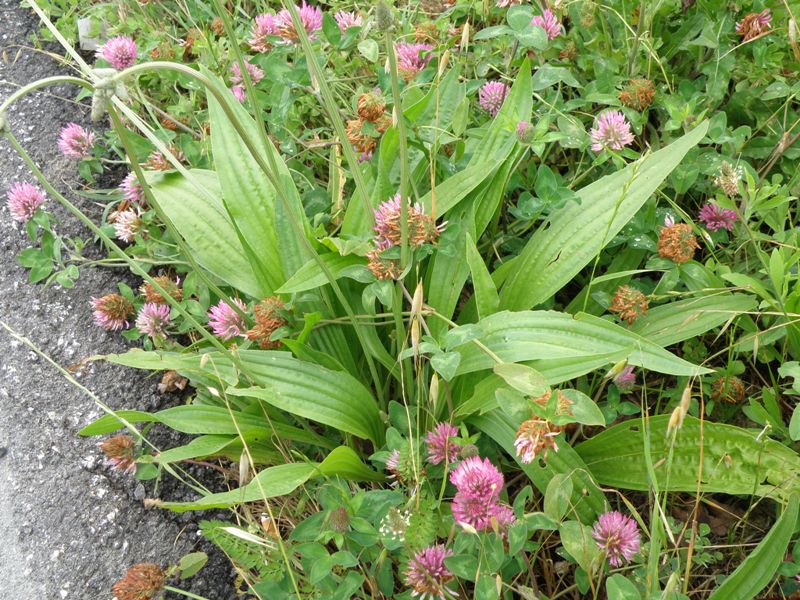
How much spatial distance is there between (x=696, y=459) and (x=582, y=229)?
1.62 feet

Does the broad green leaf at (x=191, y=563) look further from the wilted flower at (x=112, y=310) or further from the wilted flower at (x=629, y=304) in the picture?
the wilted flower at (x=629, y=304)

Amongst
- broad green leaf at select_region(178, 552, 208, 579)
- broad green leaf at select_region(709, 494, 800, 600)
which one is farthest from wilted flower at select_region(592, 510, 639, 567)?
broad green leaf at select_region(178, 552, 208, 579)

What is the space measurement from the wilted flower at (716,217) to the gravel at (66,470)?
4.17ft

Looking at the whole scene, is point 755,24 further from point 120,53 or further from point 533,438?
point 120,53

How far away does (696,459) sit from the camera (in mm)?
1370

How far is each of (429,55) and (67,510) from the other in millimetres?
1368

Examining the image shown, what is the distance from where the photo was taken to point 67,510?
5.32 ft

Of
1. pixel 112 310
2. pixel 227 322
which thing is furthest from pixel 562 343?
pixel 112 310

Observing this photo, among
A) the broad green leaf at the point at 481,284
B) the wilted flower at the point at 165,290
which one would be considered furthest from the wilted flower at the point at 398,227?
the wilted flower at the point at 165,290

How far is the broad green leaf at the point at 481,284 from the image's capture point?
140 centimetres

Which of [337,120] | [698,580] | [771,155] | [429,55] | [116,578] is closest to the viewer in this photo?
[337,120]

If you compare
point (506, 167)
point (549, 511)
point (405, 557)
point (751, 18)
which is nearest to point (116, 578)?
point (405, 557)

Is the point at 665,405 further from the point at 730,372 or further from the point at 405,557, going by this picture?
the point at 405,557

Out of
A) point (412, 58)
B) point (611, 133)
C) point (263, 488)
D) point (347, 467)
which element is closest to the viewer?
point (263, 488)
